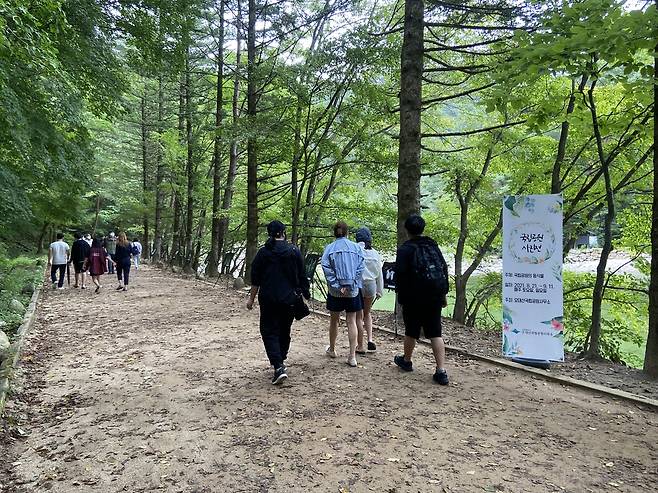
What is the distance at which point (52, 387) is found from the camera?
537cm

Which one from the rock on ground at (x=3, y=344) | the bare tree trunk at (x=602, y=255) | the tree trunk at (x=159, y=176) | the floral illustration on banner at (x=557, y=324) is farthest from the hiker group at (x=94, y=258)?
the bare tree trunk at (x=602, y=255)

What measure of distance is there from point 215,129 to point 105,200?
90.5 ft

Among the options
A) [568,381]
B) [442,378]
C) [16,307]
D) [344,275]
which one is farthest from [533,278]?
[16,307]

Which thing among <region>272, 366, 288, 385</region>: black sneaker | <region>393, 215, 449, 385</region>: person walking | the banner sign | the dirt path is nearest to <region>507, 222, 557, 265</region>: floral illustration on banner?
the banner sign

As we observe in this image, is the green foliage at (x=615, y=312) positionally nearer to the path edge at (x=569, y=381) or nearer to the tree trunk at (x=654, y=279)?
the tree trunk at (x=654, y=279)

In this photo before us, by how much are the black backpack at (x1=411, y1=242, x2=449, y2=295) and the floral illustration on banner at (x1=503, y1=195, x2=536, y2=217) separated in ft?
4.60

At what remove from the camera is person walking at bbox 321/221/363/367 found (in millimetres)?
5492

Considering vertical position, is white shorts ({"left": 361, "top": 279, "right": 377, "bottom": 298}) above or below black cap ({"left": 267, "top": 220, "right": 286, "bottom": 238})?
below

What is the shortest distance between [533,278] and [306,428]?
344 centimetres

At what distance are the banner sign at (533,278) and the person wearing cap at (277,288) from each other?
8.79ft

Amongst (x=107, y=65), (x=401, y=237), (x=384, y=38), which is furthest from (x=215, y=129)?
(x=401, y=237)

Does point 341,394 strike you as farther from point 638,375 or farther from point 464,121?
point 464,121

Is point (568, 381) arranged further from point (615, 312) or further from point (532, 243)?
point (615, 312)

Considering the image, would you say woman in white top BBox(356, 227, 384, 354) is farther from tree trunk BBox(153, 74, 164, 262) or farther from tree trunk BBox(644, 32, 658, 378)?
tree trunk BBox(153, 74, 164, 262)
